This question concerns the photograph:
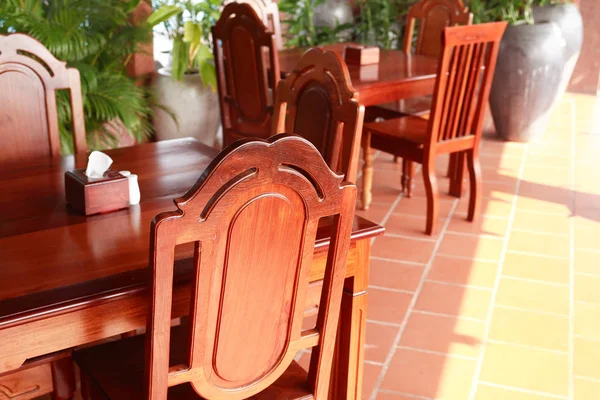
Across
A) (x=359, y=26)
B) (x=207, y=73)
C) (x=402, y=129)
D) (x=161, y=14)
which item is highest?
(x=161, y=14)

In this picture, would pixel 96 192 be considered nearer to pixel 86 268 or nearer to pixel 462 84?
pixel 86 268

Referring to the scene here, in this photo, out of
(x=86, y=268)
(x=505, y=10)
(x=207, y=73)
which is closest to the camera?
(x=86, y=268)

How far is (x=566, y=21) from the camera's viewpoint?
565 centimetres

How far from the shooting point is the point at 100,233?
1746mm

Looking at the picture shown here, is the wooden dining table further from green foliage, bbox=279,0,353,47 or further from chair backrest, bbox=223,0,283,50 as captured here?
green foliage, bbox=279,0,353,47

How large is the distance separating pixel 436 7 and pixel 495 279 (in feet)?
6.20

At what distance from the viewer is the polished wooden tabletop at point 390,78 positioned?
3568 mm

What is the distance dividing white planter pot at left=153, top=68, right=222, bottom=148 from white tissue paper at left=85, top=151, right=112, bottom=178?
271 cm

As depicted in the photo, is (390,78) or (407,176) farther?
(407,176)

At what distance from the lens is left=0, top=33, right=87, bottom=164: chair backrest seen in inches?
94.2

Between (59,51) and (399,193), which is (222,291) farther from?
(399,193)

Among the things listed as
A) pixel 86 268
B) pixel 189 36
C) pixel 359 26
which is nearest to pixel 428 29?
pixel 189 36

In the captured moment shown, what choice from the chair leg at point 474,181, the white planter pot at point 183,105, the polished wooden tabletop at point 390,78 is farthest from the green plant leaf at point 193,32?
the chair leg at point 474,181

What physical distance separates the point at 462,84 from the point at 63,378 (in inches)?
91.9
